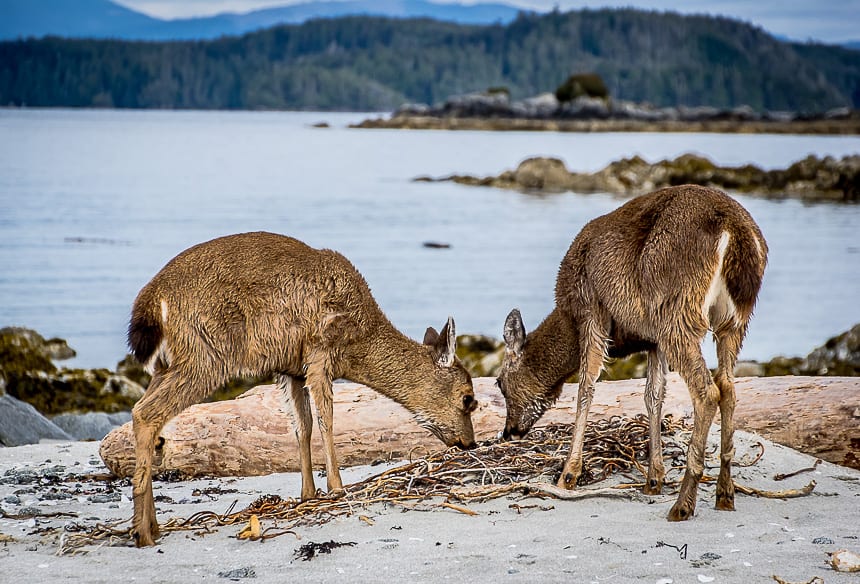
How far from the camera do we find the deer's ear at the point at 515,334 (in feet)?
32.1

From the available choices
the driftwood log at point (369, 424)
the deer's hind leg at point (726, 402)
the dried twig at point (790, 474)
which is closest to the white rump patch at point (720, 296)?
the deer's hind leg at point (726, 402)

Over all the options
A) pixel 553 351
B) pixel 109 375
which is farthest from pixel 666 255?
pixel 109 375

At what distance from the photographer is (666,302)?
8227 mm

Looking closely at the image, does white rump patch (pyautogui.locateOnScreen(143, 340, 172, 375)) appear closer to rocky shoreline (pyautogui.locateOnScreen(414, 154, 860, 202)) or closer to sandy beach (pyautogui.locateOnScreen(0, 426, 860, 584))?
sandy beach (pyautogui.locateOnScreen(0, 426, 860, 584))

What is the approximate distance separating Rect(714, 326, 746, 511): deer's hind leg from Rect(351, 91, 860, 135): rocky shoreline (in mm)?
140898

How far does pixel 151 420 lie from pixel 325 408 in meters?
1.41

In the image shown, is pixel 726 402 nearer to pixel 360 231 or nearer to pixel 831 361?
pixel 831 361

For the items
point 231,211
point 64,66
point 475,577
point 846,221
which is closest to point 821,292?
point 846,221

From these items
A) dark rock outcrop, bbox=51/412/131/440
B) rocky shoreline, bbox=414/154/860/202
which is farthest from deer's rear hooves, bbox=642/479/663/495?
rocky shoreline, bbox=414/154/860/202

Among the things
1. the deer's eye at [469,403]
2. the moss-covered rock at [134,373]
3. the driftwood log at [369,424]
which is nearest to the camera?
the deer's eye at [469,403]

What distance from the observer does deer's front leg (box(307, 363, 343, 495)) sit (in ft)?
28.8

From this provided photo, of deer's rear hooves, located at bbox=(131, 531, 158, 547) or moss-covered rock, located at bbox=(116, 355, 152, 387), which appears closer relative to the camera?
deer's rear hooves, located at bbox=(131, 531, 158, 547)

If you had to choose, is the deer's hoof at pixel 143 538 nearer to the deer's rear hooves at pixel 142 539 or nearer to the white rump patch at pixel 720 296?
the deer's rear hooves at pixel 142 539

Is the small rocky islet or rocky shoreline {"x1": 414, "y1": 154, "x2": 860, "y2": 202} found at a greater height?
rocky shoreline {"x1": 414, "y1": 154, "x2": 860, "y2": 202}
